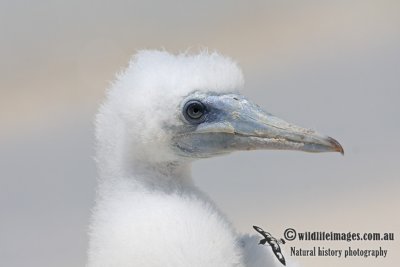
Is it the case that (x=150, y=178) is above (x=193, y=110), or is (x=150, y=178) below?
below

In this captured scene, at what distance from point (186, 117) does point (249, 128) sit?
18cm

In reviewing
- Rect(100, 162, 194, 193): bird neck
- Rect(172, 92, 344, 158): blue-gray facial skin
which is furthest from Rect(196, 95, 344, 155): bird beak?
Rect(100, 162, 194, 193): bird neck

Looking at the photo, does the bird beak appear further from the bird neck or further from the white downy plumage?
the bird neck

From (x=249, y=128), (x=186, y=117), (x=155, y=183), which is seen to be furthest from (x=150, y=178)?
(x=249, y=128)

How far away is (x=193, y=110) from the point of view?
2.48m

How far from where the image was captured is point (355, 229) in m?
4.46

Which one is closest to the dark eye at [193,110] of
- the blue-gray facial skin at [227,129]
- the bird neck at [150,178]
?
the blue-gray facial skin at [227,129]

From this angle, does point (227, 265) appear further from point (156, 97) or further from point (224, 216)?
point (156, 97)

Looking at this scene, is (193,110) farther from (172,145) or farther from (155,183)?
(155,183)

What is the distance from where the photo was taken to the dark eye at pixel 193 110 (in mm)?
2475

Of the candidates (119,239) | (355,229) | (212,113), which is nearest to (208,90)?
(212,113)

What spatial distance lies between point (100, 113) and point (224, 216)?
45 cm

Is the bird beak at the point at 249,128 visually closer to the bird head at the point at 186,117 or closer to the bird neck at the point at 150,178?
the bird head at the point at 186,117

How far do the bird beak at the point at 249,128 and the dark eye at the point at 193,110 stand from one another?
4 centimetres
